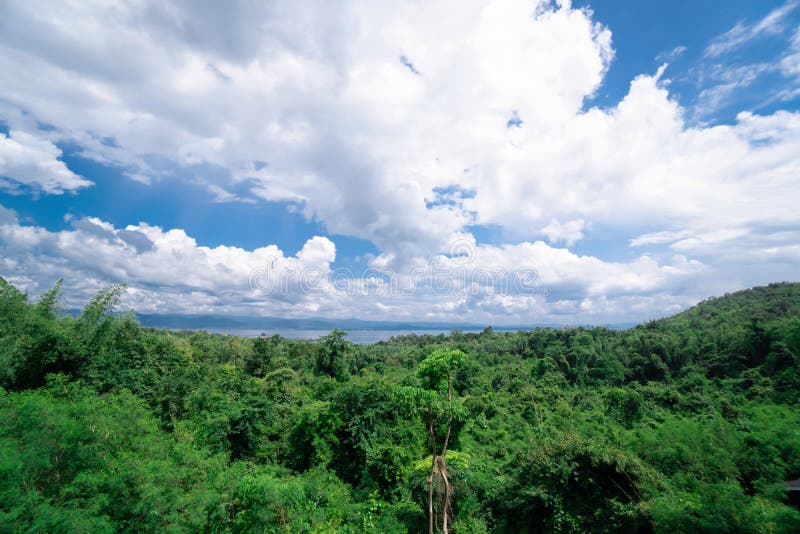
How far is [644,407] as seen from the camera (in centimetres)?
2695

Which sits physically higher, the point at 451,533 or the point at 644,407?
the point at 644,407

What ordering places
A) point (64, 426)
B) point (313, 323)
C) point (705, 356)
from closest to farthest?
point (64, 426), point (705, 356), point (313, 323)

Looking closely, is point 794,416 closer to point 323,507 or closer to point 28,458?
point 323,507

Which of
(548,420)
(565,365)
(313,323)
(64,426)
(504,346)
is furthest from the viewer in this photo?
(313,323)

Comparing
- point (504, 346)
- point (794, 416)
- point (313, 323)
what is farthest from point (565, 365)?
point (313, 323)

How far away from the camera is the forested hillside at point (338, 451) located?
25.6 ft

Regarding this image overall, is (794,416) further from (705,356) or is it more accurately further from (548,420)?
(705,356)

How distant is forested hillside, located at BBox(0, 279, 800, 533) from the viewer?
781cm

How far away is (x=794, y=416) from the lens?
14.0m

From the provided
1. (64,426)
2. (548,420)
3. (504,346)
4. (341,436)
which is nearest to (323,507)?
(341,436)

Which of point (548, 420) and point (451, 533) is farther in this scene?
point (548, 420)

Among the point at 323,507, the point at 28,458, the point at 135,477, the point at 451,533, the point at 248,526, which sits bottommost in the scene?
the point at 451,533

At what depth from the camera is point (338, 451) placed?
619 inches

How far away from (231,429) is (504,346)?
2421 inches
